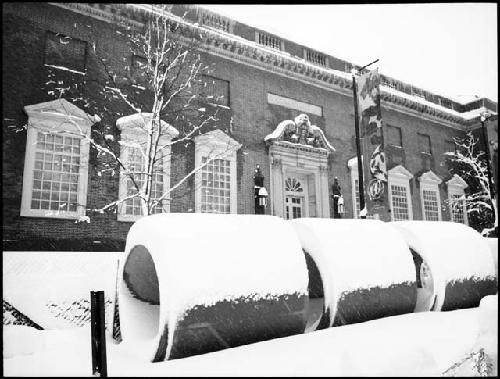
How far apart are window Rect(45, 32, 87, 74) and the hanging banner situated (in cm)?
957

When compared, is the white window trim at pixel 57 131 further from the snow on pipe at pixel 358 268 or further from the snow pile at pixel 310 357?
the snow on pipe at pixel 358 268

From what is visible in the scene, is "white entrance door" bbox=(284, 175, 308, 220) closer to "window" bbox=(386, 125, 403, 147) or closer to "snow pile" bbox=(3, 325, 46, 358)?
"window" bbox=(386, 125, 403, 147)

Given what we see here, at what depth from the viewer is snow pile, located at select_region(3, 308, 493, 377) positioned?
9.51 feet

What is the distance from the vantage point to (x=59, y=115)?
37.5 feet

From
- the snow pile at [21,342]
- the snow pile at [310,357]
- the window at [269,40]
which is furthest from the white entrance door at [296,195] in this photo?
the snow pile at [21,342]

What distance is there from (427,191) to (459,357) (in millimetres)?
20884

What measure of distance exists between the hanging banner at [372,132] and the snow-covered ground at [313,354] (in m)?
8.75

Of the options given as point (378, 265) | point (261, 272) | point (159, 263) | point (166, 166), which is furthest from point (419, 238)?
point (166, 166)

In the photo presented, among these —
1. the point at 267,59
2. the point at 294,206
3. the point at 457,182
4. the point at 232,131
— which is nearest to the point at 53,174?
the point at 232,131

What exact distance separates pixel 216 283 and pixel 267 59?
14.5 m

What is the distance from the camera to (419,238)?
531 centimetres

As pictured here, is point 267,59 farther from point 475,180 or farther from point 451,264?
point 475,180

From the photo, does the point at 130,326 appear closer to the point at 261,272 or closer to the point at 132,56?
the point at 261,272

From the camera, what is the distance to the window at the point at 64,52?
38.6ft
